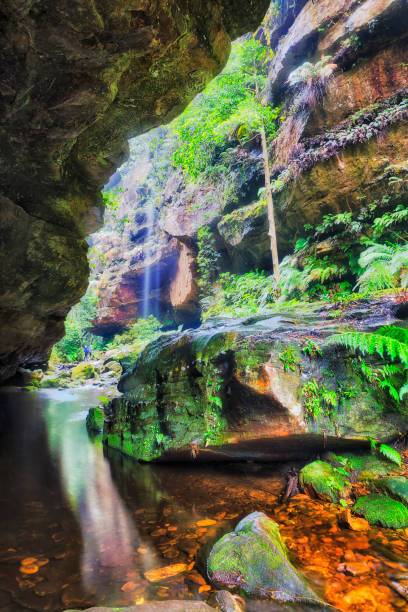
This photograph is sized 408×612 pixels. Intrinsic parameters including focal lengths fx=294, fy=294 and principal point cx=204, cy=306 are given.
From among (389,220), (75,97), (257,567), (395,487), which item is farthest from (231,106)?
(257,567)

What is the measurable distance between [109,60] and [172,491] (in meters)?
5.48

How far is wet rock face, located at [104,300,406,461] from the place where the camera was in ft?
14.6

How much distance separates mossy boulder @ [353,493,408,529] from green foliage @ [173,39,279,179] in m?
11.4

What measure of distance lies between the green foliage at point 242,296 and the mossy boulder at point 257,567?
8169 millimetres

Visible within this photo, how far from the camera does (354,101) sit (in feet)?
31.4

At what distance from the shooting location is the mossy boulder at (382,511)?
3107 mm

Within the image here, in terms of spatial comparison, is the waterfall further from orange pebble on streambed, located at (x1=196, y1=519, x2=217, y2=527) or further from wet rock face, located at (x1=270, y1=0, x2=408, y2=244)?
orange pebble on streambed, located at (x1=196, y1=519, x2=217, y2=527)

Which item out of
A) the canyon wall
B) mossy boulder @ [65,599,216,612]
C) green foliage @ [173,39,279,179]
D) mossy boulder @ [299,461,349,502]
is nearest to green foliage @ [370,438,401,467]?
mossy boulder @ [299,461,349,502]

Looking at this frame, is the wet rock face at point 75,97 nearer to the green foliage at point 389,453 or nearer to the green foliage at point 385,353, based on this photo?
the green foliage at point 385,353

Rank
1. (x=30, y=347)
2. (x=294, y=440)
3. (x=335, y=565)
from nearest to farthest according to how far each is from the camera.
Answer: (x=335, y=565) < (x=294, y=440) < (x=30, y=347)

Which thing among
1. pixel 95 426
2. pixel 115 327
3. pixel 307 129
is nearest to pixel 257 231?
pixel 307 129

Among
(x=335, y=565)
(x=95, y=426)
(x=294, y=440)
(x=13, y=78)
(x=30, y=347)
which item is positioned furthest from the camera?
(x=30, y=347)

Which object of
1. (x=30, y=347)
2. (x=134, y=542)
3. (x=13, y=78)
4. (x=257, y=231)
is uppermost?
(x=257, y=231)

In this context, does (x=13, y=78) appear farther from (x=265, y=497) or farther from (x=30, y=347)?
(x=30, y=347)
